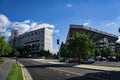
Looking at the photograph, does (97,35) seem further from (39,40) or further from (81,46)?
(81,46)

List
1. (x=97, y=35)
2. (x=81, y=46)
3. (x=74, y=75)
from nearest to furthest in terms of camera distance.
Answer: (x=74, y=75) → (x=81, y=46) → (x=97, y=35)

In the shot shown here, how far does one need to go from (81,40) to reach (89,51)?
9.71 feet

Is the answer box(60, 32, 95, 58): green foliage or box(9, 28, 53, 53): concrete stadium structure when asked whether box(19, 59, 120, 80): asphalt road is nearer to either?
box(60, 32, 95, 58): green foliage

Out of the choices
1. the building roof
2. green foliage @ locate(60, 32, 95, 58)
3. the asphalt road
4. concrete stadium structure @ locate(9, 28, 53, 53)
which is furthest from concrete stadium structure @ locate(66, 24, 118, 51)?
the asphalt road

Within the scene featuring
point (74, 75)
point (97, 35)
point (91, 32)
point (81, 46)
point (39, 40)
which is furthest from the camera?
point (97, 35)

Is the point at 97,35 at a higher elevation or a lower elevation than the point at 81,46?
higher

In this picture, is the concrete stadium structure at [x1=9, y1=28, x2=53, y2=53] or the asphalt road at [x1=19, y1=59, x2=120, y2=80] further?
the concrete stadium structure at [x1=9, y1=28, x2=53, y2=53]

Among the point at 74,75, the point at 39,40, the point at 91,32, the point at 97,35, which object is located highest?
the point at 91,32

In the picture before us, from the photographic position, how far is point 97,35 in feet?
583

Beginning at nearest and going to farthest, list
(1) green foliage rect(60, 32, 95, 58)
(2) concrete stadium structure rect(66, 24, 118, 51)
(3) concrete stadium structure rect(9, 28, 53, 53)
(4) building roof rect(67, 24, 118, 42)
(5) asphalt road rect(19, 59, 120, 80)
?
(5) asphalt road rect(19, 59, 120, 80) → (1) green foliage rect(60, 32, 95, 58) → (4) building roof rect(67, 24, 118, 42) → (2) concrete stadium structure rect(66, 24, 118, 51) → (3) concrete stadium structure rect(9, 28, 53, 53)

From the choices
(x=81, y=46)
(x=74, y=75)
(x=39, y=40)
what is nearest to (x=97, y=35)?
(x=39, y=40)

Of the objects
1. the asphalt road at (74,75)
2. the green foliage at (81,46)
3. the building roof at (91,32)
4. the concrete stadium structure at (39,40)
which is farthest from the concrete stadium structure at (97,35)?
the asphalt road at (74,75)

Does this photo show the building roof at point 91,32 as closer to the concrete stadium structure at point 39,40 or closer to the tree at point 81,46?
the concrete stadium structure at point 39,40

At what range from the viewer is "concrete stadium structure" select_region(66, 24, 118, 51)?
16212 centimetres
